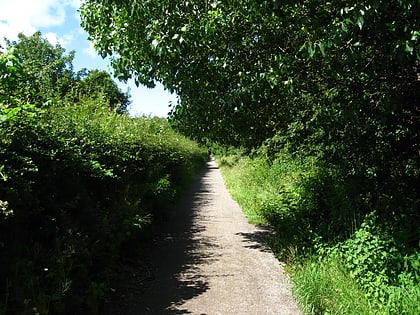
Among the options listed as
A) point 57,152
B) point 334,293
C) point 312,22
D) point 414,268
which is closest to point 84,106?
point 57,152

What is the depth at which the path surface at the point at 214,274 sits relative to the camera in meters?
5.11

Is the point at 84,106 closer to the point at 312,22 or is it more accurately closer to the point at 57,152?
the point at 57,152

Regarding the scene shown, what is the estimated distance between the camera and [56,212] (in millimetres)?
4094

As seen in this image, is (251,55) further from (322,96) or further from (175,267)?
(175,267)

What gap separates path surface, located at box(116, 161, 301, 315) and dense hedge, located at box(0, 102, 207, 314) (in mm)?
908

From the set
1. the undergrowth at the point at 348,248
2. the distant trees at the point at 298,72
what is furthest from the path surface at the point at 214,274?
the distant trees at the point at 298,72

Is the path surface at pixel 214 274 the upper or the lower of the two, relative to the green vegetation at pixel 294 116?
lower

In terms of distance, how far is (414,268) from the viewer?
4.75 m

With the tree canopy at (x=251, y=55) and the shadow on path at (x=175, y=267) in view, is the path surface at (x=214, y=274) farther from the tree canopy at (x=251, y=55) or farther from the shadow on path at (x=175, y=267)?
the tree canopy at (x=251, y=55)

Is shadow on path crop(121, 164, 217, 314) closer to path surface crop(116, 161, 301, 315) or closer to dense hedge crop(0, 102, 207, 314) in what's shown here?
path surface crop(116, 161, 301, 315)

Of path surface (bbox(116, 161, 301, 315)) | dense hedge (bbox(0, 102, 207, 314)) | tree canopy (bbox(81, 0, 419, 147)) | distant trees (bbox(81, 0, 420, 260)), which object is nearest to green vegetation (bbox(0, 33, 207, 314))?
dense hedge (bbox(0, 102, 207, 314))

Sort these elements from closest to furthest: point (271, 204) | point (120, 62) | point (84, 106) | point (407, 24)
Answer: point (407, 24) → point (120, 62) → point (84, 106) → point (271, 204)

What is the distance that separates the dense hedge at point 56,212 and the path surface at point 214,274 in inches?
35.8

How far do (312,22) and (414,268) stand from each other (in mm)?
3585
